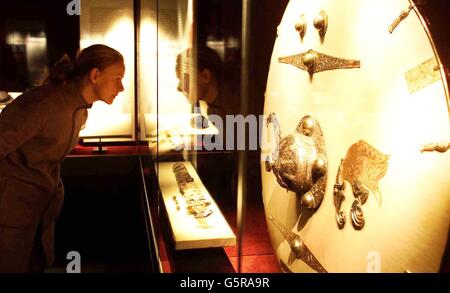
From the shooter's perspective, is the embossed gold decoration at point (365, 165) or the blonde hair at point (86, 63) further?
the blonde hair at point (86, 63)

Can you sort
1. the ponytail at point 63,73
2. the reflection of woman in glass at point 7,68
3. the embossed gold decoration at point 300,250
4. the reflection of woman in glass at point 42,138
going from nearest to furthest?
the embossed gold decoration at point 300,250, the reflection of woman in glass at point 42,138, the ponytail at point 63,73, the reflection of woman in glass at point 7,68

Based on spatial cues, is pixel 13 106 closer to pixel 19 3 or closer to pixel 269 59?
pixel 269 59

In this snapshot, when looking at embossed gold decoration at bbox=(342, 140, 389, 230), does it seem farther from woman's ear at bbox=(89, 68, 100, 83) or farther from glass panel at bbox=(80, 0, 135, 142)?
glass panel at bbox=(80, 0, 135, 142)

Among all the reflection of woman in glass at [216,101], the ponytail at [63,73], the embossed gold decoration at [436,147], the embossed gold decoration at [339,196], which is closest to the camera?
the embossed gold decoration at [436,147]

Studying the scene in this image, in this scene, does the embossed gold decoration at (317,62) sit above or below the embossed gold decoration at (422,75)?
above

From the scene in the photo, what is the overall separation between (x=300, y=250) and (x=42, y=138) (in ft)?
3.57

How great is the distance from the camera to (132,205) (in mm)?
3500

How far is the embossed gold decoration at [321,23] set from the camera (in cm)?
91

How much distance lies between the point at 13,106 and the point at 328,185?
1.16m

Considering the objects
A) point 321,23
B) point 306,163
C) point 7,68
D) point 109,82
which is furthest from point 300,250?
point 7,68

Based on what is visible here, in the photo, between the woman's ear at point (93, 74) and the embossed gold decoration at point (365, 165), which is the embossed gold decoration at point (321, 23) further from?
the woman's ear at point (93, 74)

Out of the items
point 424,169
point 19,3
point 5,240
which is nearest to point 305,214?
point 424,169

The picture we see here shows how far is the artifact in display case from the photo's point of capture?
623 mm

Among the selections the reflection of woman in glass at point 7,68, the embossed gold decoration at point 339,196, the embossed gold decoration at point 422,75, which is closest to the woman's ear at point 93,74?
the embossed gold decoration at point 339,196
